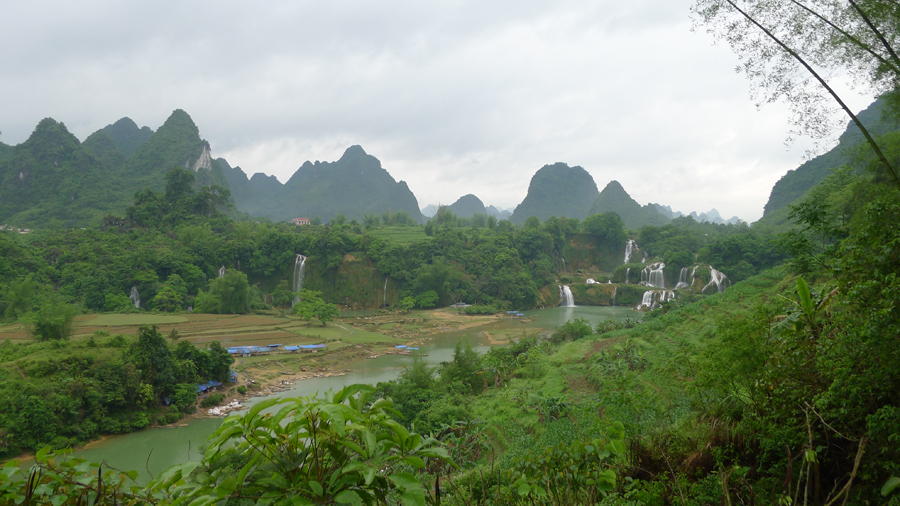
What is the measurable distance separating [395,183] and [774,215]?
7069 cm

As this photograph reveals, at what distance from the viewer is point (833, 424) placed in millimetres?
2078

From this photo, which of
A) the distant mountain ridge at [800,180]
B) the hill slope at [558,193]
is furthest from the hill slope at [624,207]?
the distant mountain ridge at [800,180]

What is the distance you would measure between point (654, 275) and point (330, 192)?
73898 millimetres

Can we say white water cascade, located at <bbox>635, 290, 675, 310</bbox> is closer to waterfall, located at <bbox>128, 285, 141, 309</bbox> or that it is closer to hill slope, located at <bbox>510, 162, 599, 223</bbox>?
waterfall, located at <bbox>128, 285, 141, 309</bbox>

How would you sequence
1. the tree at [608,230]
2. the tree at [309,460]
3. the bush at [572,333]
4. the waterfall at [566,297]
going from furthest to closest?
the tree at [608,230] < the waterfall at [566,297] < the bush at [572,333] < the tree at [309,460]

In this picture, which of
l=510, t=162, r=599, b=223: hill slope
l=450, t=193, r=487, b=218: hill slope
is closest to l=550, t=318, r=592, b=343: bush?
l=510, t=162, r=599, b=223: hill slope

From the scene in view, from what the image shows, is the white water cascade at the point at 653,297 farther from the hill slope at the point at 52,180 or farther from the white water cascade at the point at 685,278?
the hill slope at the point at 52,180

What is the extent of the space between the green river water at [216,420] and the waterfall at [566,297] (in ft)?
12.7

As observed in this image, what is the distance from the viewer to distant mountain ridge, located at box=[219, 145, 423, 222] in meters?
91.3

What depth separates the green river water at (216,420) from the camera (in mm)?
9438

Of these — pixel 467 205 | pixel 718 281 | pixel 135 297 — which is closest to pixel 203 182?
pixel 135 297

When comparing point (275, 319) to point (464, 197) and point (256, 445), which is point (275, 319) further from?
point (464, 197)

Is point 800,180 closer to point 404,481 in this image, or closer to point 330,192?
point 404,481

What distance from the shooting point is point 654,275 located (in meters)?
34.1
